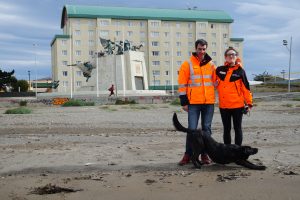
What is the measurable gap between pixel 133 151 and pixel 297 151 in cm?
280

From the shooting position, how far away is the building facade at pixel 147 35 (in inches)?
3310

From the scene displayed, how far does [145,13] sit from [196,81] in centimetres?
8419

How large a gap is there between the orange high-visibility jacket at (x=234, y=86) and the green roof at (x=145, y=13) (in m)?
80.7

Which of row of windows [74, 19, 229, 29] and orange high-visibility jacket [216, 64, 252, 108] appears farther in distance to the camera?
row of windows [74, 19, 229, 29]

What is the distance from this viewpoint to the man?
627 cm

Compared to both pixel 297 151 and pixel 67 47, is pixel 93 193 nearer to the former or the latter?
pixel 297 151

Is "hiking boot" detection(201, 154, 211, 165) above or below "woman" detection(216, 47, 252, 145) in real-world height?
below

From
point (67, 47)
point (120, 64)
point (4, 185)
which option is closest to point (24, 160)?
point (4, 185)

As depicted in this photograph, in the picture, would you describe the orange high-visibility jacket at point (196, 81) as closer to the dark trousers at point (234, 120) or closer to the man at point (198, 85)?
the man at point (198, 85)

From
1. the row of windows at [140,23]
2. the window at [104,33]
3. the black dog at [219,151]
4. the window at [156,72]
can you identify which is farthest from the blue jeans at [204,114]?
the window at [104,33]

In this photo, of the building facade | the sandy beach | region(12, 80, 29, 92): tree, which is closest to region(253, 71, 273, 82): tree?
the building facade

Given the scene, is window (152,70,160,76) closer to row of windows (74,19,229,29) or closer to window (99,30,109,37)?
row of windows (74,19,229,29)

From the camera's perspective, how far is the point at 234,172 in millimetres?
5508

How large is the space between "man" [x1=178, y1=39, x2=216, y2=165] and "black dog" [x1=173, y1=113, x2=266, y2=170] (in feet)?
0.92
